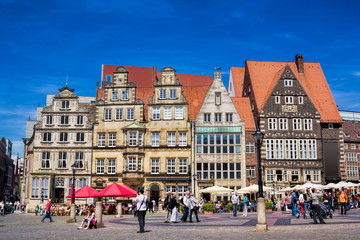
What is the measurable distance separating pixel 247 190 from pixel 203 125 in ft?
36.4

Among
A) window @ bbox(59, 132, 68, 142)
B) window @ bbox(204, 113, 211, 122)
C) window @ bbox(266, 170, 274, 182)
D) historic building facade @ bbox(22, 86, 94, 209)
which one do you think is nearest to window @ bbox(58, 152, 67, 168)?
historic building facade @ bbox(22, 86, 94, 209)

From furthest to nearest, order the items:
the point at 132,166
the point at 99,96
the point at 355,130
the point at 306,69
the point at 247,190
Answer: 1. the point at 355,130
2. the point at 306,69
3. the point at 99,96
4. the point at 132,166
5. the point at 247,190

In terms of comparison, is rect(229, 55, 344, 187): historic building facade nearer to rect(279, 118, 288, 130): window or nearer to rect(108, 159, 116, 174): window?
rect(279, 118, 288, 130): window

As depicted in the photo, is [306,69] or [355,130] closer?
[306,69]

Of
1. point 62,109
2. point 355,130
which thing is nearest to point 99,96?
point 62,109

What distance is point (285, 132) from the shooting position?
5084 centimetres

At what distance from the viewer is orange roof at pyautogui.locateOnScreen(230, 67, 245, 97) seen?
60875mm

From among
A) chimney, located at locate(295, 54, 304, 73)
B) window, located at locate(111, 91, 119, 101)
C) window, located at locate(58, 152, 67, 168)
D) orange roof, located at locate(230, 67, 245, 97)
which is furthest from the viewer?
orange roof, located at locate(230, 67, 245, 97)

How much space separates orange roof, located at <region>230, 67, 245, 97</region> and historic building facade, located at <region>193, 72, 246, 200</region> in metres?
10.4

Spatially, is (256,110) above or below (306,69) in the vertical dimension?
below

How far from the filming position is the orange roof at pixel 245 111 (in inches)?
2040

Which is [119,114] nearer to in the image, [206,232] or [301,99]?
[301,99]

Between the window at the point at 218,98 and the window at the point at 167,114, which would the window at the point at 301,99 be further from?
the window at the point at 167,114

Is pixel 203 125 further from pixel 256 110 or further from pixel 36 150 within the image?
pixel 36 150
